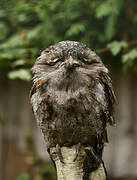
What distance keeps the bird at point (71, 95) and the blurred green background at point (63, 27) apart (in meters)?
1.33

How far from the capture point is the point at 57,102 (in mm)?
1526

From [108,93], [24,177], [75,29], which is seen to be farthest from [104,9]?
[24,177]

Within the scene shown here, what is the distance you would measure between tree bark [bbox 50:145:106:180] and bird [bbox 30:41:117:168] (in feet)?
0.13

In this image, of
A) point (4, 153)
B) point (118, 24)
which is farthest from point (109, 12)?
point (4, 153)

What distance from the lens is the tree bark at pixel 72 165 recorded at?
1.58 meters

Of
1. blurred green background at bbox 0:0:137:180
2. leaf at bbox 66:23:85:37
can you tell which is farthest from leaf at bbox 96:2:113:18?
leaf at bbox 66:23:85:37

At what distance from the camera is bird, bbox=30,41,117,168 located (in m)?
1.50

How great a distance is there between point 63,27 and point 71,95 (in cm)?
192

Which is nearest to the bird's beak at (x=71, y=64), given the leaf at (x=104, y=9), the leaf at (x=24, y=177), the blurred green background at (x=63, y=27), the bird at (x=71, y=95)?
the bird at (x=71, y=95)

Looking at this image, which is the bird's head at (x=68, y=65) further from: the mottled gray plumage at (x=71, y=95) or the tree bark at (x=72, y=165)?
the tree bark at (x=72, y=165)

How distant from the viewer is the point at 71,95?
1.51 meters

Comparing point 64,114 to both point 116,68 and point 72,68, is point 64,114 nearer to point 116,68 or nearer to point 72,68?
point 72,68

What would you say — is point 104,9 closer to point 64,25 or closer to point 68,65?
point 64,25

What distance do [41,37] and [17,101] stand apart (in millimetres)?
1006
